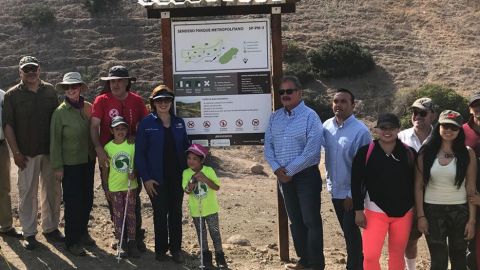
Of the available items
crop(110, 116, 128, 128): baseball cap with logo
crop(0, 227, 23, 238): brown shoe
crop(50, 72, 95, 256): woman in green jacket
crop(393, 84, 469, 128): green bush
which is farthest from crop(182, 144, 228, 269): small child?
crop(393, 84, 469, 128): green bush

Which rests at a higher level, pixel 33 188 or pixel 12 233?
pixel 33 188

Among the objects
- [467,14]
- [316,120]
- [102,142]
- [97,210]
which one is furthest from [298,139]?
[467,14]

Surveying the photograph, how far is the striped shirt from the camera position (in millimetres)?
5273

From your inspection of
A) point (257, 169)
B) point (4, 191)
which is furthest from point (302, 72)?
point (4, 191)

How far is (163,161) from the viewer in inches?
223

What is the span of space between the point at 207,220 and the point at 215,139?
3.19ft

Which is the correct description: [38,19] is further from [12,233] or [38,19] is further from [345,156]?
[345,156]

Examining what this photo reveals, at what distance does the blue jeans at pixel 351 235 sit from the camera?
17.2 ft

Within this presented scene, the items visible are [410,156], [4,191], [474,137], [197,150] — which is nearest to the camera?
[410,156]

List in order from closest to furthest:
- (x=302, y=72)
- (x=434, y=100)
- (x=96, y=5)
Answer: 1. (x=434, y=100)
2. (x=302, y=72)
3. (x=96, y=5)

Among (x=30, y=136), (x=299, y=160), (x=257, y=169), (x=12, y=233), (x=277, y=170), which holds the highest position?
(x=30, y=136)

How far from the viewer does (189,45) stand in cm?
621

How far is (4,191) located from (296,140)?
3497mm

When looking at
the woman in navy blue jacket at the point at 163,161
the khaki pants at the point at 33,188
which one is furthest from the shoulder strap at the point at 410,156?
the khaki pants at the point at 33,188
